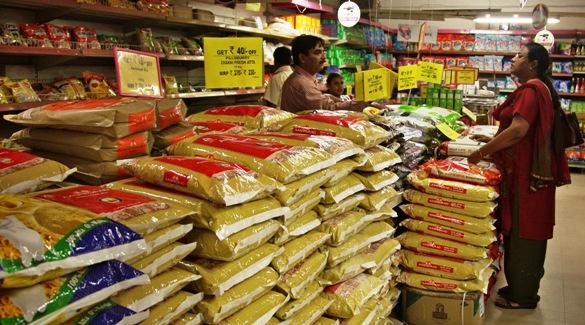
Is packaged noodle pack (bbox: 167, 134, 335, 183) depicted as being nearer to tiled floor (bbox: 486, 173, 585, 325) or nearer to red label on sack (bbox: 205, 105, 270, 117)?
red label on sack (bbox: 205, 105, 270, 117)

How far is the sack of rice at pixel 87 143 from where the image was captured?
5.85 ft

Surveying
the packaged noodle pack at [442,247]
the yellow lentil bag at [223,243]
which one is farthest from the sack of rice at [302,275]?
the packaged noodle pack at [442,247]

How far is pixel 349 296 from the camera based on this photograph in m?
2.21

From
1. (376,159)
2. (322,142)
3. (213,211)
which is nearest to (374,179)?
(376,159)

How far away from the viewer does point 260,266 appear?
1676mm

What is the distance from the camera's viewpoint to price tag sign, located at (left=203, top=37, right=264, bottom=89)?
2875mm

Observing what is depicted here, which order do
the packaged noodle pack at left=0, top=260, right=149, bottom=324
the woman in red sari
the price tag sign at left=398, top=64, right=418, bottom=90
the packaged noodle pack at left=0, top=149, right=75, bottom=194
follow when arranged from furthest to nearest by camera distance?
the price tag sign at left=398, top=64, right=418, bottom=90 → the woman in red sari → the packaged noodle pack at left=0, top=149, right=75, bottom=194 → the packaged noodle pack at left=0, top=260, right=149, bottom=324

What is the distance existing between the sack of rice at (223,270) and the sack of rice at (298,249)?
97 millimetres

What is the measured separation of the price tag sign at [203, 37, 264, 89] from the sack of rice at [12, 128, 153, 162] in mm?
1001

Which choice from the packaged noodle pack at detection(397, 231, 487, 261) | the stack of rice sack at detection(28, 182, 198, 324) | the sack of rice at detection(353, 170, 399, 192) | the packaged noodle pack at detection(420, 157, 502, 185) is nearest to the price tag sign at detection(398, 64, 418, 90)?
the packaged noodle pack at detection(420, 157, 502, 185)

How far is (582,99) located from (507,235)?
821cm

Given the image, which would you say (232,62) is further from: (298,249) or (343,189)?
(298,249)

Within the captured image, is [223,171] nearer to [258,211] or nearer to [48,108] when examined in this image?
[258,211]

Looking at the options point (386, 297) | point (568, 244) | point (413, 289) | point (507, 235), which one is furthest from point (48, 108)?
point (568, 244)
